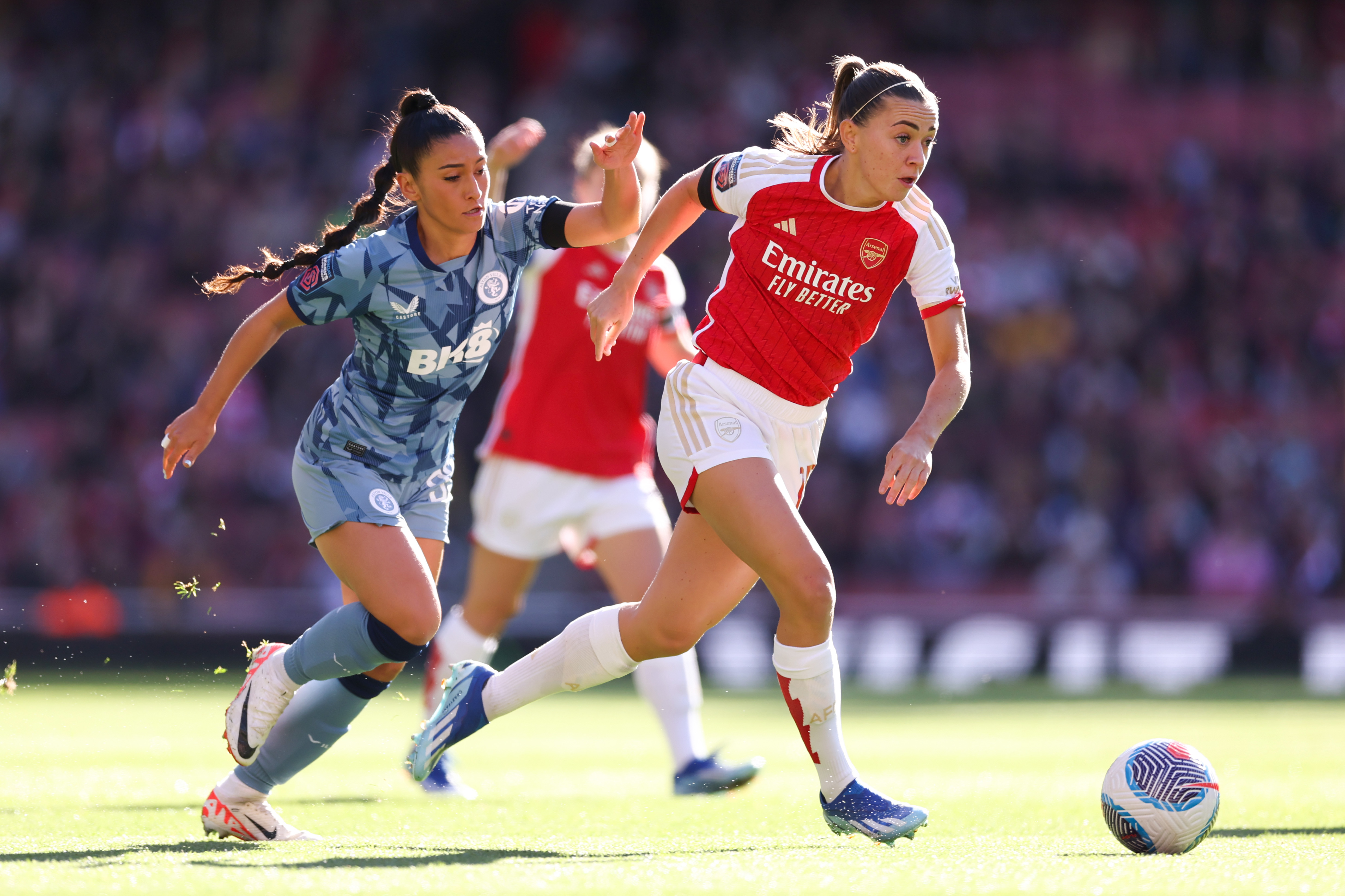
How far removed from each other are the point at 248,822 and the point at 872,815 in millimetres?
1768

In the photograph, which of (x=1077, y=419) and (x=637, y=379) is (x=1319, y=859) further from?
(x=1077, y=419)

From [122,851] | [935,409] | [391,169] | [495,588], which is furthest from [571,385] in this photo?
[122,851]

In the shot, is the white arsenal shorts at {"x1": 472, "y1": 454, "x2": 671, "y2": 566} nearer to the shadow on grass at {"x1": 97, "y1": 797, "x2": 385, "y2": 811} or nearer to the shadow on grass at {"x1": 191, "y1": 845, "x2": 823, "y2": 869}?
the shadow on grass at {"x1": 97, "y1": 797, "x2": 385, "y2": 811}

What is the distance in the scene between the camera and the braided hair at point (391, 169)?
4570mm

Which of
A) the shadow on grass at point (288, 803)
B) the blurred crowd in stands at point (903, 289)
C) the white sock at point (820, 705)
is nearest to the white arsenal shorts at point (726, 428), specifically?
the white sock at point (820, 705)

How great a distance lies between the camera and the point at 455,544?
1441 centimetres

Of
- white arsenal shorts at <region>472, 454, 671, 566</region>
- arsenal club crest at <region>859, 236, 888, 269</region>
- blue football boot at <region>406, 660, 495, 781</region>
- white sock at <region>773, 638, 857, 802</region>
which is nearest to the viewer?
white sock at <region>773, 638, 857, 802</region>

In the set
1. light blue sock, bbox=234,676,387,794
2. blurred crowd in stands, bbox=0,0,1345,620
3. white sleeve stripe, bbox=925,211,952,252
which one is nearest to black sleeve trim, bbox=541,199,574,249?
white sleeve stripe, bbox=925,211,952,252

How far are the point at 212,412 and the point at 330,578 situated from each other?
10.6 meters

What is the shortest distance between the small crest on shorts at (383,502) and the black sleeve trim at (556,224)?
3.03 feet

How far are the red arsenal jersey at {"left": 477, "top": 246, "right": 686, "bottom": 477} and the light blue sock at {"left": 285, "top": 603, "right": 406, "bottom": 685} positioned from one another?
88.7 inches

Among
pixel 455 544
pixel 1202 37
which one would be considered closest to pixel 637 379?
pixel 455 544

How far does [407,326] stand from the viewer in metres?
4.54

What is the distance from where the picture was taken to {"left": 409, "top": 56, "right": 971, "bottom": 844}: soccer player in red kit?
4.29 meters
